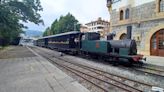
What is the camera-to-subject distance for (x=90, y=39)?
20.8m

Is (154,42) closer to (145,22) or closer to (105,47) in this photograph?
(145,22)

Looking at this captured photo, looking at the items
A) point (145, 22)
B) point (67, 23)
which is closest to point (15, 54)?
point (145, 22)

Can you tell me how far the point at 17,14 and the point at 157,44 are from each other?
1886 centimetres

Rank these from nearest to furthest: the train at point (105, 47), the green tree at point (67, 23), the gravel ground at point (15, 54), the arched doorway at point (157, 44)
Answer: the train at point (105, 47), the arched doorway at point (157, 44), the gravel ground at point (15, 54), the green tree at point (67, 23)

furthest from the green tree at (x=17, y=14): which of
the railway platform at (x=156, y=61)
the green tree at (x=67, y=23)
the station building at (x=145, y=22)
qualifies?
the green tree at (x=67, y=23)

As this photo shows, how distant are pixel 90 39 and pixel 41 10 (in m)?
16.6

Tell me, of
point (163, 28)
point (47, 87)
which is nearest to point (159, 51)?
point (163, 28)

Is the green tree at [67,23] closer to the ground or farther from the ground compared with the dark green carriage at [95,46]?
farther from the ground

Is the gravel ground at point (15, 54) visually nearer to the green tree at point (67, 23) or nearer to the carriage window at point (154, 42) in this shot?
the carriage window at point (154, 42)

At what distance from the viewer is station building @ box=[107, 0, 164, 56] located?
22453mm

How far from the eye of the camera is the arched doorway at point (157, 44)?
878 inches

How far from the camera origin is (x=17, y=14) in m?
29.1

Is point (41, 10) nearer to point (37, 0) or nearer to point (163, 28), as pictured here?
point (37, 0)

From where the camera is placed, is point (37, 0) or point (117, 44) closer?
point (117, 44)
